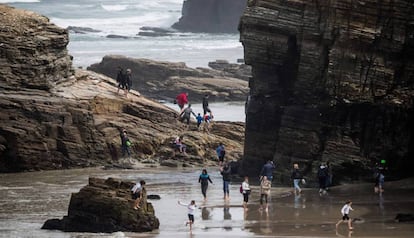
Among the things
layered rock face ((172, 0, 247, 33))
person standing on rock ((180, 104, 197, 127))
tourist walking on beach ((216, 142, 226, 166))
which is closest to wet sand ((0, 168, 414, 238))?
tourist walking on beach ((216, 142, 226, 166))

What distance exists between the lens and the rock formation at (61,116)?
45062 mm

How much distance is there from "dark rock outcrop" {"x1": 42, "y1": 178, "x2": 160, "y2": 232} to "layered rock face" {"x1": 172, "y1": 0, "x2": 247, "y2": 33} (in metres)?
120

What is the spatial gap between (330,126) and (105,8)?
136019 mm

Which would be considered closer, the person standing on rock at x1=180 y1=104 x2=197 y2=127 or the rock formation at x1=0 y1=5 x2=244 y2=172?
the rock formation at x1=0 y1=5 x2=244 y2=172

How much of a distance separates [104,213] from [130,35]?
4218 inches

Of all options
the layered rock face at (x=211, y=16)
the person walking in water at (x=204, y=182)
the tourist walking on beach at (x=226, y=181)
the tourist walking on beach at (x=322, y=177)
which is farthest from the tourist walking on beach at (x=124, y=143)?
the layered rock face at (x=211, y=16)

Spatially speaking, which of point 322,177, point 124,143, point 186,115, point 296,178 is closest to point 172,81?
point 186,115

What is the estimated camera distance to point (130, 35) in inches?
5482

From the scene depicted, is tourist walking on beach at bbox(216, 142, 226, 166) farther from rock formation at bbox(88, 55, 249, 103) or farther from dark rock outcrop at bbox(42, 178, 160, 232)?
rock formation at bbox(88, 55, 249, 103)

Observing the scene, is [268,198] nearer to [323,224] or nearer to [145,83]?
A: [323,224]

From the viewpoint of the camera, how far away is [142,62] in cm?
7656

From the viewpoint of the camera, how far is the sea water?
105250mm

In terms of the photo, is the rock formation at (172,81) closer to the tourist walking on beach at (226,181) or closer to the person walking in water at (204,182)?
the tourist walking on beach at (226,181)

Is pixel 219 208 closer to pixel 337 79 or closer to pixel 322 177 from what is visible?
pixel 322 177
